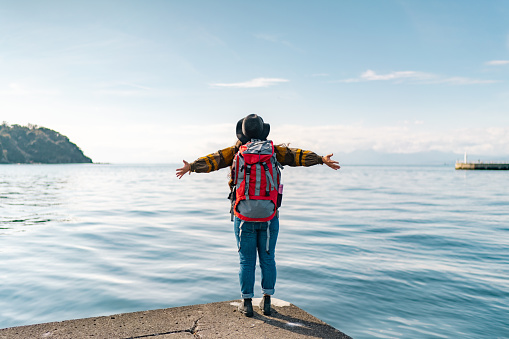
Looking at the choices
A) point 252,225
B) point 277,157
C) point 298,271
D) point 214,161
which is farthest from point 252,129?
point 298,271

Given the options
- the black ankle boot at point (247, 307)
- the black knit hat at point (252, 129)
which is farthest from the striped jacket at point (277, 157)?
the black ankle boot at point (247, 307)

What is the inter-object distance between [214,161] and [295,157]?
38.5 inches

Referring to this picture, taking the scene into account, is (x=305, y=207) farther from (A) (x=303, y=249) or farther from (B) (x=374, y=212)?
(A) (x=303, y=249)

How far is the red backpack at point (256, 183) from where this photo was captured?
432 centimetres

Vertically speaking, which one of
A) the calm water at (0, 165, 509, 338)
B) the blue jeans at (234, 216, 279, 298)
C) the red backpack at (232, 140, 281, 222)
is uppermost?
the red backpack at (232, 140, 281, 222)

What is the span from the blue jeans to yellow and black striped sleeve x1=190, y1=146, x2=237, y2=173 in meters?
0.68

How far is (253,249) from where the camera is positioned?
448 centimetres

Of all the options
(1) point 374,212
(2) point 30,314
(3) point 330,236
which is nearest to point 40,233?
(2) point 30,314

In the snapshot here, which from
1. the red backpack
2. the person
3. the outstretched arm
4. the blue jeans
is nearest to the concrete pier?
the person

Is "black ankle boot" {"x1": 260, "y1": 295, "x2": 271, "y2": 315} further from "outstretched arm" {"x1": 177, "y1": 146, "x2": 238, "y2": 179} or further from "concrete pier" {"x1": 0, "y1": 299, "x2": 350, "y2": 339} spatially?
"outstretched arm" {"x1": 177, "y1": 146, "x2": 238, "y2": 179}

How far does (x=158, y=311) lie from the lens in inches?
185

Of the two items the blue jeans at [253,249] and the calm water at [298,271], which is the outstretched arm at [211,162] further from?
the calm water at [298,271]

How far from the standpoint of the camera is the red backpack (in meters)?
4.32

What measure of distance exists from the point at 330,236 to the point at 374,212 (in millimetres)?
7710
